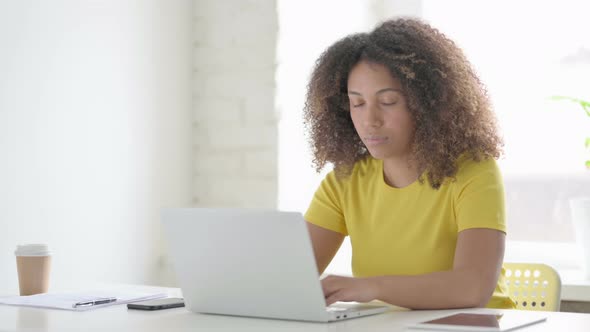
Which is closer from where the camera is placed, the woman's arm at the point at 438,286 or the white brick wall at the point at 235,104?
the woman's arm at the point at 438,286

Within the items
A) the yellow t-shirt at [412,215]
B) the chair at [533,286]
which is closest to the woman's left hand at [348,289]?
the yellow t-shirt at [412,215]

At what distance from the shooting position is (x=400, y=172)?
1981mm

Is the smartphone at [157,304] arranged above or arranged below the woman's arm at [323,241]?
below

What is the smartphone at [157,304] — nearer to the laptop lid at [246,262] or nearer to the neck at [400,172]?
the laptop lid at [246,262]

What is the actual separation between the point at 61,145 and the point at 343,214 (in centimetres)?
90

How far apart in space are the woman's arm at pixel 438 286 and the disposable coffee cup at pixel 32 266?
0.66 metres

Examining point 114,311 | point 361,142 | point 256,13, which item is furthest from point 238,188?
point 114,311

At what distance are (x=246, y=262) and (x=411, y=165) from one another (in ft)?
1.89

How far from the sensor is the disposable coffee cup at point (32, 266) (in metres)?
1.89

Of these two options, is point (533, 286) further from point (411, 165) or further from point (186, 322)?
point (186, 322)

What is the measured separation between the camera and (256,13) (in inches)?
112

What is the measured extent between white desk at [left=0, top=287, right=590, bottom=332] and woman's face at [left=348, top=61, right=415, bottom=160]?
0.44 metres

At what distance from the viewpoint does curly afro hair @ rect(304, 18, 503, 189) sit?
1896 mm

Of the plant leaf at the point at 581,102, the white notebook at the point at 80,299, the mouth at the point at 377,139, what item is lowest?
the white notebook at the point at 80,299
